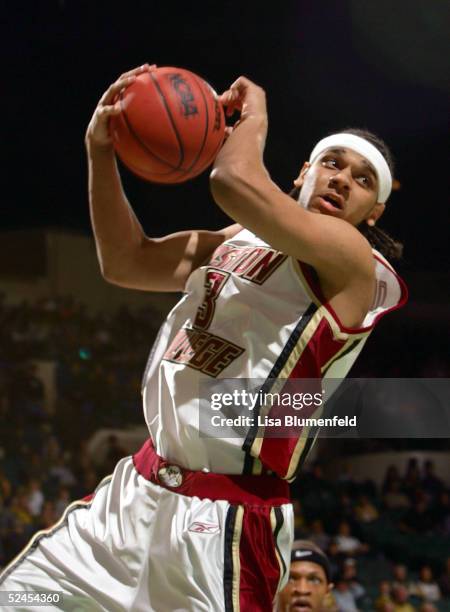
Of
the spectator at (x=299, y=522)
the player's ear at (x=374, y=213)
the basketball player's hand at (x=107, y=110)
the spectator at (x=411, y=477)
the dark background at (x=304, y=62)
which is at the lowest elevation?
the player's ear at (x=374, y=213)

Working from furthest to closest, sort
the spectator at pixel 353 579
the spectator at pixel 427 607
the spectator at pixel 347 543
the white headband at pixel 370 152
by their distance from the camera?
the spectator at pixel 347 543
the spectator at pixel 353 579
the spectator at pixel 427 607
the white headband at pixel 370 152

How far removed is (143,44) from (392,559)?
16.3ft

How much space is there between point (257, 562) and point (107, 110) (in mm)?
1185

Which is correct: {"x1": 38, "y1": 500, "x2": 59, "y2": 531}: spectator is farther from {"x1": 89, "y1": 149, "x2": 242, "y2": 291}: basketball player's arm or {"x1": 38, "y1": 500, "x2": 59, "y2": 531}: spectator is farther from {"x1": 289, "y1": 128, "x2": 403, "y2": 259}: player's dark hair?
{"x1": 289, "y1": 128, "x2": 403, "y2": 259}: player's dark hair

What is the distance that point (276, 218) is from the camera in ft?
6.84

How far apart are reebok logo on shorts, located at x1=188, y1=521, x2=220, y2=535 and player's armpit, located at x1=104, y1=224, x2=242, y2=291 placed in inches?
30.3

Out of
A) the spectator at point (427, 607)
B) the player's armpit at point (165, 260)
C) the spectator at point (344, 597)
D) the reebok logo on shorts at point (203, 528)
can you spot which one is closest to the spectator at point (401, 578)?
the spectator at point (427, 607)

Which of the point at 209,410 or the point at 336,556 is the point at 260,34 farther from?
the point at 209,410

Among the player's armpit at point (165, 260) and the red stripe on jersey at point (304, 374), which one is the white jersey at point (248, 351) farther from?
the player's armpit at point (165, 260)

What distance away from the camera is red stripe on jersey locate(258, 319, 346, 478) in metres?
2.19

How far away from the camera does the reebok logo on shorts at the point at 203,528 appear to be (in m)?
2.12

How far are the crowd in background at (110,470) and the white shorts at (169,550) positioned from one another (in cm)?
501

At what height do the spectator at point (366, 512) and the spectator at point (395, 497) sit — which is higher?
the spectator at point (395, 497)

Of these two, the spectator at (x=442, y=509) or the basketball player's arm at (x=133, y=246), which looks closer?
the basketball player's arm at (x=133, y=246)
